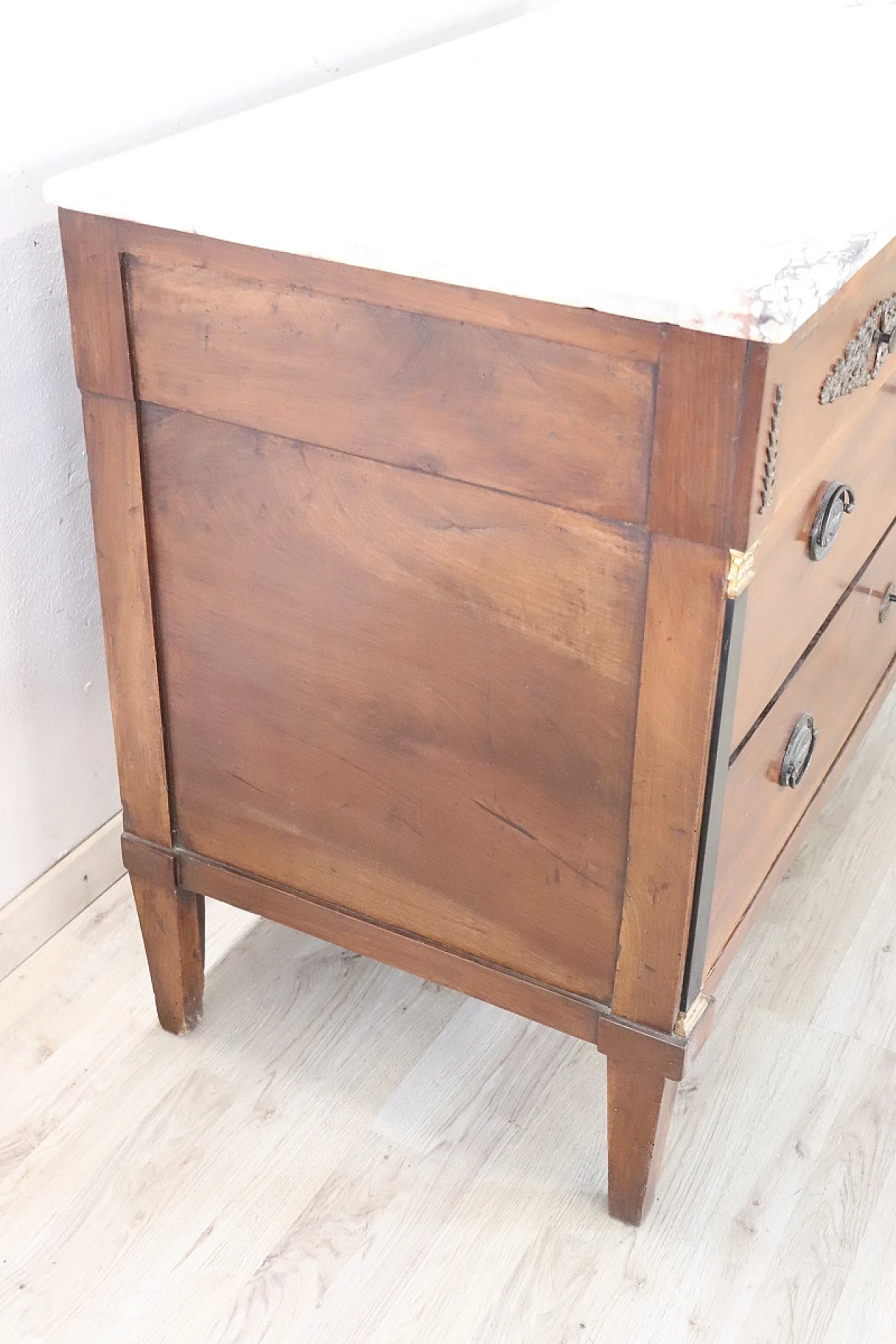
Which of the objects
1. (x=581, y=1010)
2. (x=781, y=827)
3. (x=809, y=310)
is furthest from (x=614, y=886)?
(x=809, y=310)

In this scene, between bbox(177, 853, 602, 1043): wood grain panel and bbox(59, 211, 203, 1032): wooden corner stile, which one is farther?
bbox(177, 853, 602, 1043): wood grain panel

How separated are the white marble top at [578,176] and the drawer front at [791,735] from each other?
1.21 feet

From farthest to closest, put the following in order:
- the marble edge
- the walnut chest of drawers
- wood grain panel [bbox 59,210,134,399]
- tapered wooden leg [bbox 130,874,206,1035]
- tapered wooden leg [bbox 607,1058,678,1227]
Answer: tapered wooden leg [bbox 130,874,206,1035] → tapered wooden leg [bbox 607,1058,678,1227] → wood grain panel [bbox 59,210,134,399] → the walnut chest of drawers → the marble edge

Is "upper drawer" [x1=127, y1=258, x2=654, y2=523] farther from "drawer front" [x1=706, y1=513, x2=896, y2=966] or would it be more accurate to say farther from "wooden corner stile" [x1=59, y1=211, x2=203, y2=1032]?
"drawer front" [x1=706, y1=513, x2=896, y2=966]

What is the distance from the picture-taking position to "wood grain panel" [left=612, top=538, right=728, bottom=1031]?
0.95m

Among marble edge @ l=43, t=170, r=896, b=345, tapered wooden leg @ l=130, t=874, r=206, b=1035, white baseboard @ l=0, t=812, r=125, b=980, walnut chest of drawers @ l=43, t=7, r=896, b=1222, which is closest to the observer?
marble edge @ l=43, t=170, r=896, b=345

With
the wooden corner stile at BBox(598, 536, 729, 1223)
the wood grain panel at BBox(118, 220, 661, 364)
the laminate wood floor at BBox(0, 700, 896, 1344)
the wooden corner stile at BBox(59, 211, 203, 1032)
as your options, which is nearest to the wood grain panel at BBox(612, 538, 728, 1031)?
the wooden corner stile at BBox(598, 536, 729, 1223)

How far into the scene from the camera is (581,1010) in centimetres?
117

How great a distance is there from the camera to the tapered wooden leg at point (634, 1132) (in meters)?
1.18

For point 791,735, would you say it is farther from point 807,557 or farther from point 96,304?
point 96,304

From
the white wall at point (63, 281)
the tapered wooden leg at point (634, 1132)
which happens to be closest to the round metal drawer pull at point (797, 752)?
the tapered wooden leg at point (634, 1132)

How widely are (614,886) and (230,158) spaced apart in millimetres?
602

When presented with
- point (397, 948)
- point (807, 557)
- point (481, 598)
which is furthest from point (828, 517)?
point (397, 948)

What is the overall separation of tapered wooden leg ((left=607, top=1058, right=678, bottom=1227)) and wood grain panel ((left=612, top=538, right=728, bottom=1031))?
62 millimetres
